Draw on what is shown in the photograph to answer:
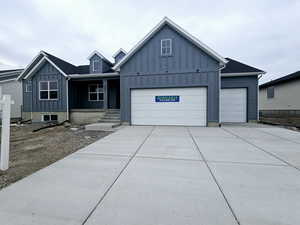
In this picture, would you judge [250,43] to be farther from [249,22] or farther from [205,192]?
[205,192]

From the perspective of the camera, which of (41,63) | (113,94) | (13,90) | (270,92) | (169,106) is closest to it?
(169,106)

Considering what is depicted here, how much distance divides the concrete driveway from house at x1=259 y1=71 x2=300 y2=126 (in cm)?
1415

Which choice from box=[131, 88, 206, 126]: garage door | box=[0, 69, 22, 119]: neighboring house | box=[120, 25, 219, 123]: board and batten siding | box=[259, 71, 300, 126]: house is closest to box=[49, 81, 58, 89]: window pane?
box=[120, 25, 219, 123]: board and batten siding

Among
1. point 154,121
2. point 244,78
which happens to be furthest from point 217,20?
point 154,121

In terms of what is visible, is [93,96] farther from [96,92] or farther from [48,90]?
[48,90]

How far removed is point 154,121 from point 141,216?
8.61 metres

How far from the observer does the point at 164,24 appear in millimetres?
10109

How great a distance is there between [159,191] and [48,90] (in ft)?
45.4

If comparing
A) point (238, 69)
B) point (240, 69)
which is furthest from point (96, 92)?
point (240, 69)

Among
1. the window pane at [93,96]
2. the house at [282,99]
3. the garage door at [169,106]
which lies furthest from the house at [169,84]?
the house at [282,99]

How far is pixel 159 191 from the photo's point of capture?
2541 millimetres

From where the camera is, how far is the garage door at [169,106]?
33.1 ft

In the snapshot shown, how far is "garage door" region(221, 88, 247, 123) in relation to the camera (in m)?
11.7

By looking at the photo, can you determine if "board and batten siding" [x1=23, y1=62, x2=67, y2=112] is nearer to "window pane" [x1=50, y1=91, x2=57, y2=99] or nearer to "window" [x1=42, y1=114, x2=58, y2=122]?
"window pane" [x1=50, y1=91, x2=57, y2=99]
